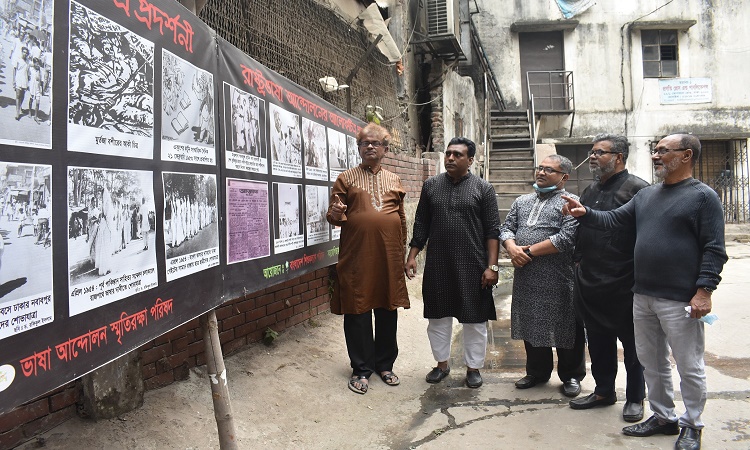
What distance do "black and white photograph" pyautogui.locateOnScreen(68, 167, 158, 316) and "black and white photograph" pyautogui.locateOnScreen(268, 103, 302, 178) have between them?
46.9 inches

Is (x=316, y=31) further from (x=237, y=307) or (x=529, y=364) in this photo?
(x=529, y=364)

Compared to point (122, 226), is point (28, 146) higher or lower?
higher

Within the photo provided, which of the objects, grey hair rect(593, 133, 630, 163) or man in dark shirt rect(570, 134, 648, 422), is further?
grey hair rect(593, 133, 630, 163)

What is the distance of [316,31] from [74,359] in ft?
14.6

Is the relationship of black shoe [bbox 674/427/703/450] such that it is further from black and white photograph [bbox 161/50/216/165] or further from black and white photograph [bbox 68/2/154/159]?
black and white photograph [bbox 68/2/154/159]

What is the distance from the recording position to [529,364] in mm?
3605

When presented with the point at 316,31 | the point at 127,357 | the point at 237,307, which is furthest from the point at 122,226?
the point at 316,31

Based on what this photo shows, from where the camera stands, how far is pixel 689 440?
2557 millimetres

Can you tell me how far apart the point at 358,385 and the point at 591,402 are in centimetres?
147

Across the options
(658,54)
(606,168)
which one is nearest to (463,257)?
(606,168)

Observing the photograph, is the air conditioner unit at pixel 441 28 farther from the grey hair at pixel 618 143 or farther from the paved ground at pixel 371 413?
the paved ground at pixel 371 413

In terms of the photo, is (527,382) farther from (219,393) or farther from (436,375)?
(219,393)

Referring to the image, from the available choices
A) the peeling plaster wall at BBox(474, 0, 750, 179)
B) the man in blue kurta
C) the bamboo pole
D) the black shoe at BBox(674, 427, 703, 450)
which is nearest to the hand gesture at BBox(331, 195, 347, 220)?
the man in blue kurta

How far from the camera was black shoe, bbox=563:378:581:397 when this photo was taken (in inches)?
133
